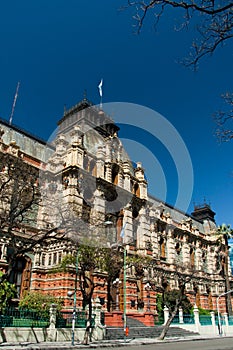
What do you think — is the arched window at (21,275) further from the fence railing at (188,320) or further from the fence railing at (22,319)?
the fence railing at (188,320)

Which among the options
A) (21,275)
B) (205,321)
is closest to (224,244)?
(205,321)

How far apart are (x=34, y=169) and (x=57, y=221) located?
699cm

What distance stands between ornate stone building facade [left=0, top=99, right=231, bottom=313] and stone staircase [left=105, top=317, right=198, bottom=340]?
104 inches

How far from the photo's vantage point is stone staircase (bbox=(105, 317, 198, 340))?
2433 centimetres

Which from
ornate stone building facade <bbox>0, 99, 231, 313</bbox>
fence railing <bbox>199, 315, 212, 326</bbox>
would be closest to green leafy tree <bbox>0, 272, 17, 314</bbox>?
ornate stone building facade <bbox>0, 99, 231, 313</bbox>

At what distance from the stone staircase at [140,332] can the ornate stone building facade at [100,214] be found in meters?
2.65

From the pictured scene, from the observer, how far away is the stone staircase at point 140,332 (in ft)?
79.8

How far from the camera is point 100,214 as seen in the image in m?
31.3

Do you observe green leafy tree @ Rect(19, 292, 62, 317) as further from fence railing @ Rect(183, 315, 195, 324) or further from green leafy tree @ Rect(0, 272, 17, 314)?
fence railing @ Rect(183, 315, 195, 324)

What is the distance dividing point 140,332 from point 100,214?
10453mm

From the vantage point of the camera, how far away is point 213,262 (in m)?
54.1

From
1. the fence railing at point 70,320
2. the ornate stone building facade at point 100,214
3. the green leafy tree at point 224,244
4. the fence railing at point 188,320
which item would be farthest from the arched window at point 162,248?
the fence railing at point 70,320

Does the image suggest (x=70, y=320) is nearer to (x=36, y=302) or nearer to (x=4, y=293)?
(x=36, y=302)

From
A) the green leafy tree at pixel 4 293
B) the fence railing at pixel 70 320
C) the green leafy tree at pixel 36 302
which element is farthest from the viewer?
the green leafy tree at pixel 36 302
